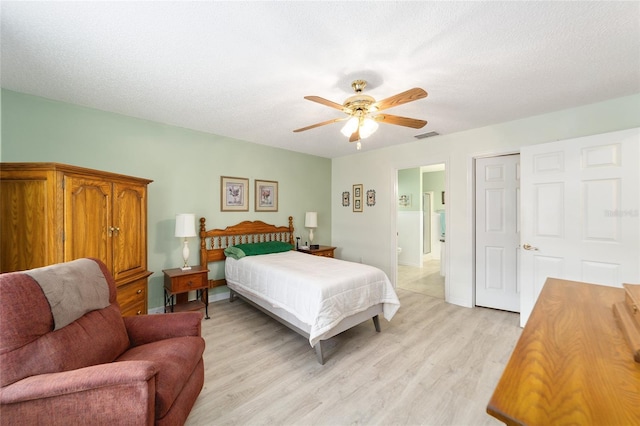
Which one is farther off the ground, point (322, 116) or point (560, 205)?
point (322, 116)

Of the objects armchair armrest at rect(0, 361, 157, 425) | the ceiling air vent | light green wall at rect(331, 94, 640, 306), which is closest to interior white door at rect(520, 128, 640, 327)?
light green wall at rect(331, 94, 640, 306)

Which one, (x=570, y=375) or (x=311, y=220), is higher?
(x=311, y=220)

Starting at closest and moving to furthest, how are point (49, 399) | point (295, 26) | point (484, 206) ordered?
point (49, 399), point (295, 26), point (484, 206)

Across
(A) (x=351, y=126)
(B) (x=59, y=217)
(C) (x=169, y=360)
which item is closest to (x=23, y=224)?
(B) (x=59, y=217)

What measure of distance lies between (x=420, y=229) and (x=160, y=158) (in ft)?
17.9

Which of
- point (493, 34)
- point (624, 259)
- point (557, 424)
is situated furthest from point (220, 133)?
point (624, 259)

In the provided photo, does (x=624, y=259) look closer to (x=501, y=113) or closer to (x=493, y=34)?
(x=501, y=113)

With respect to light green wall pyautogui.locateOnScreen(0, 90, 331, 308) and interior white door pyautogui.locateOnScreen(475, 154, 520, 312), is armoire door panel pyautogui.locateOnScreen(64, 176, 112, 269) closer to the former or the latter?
light green wall pyautogui.locateOnScreen(0, 90, 331, 308)

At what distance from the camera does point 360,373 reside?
2.17 meters

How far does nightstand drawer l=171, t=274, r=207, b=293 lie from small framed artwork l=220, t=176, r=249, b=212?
1144 millimetres

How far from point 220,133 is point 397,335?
11.5 ft

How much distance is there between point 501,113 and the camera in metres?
2.99

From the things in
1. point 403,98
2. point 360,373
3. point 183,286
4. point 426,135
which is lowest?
point 360,373

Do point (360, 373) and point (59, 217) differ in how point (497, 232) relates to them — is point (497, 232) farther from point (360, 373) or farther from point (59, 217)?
point (59, 217)
